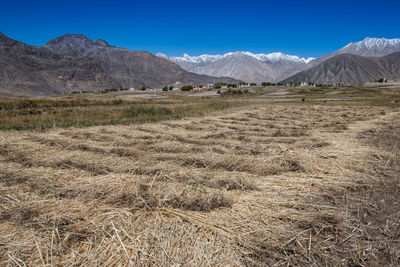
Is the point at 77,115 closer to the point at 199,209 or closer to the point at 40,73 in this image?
the point at 199,209

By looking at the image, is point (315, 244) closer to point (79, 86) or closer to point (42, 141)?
point (42, 141)

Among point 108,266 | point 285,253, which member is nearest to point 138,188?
point 108,266

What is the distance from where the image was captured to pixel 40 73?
467 ft

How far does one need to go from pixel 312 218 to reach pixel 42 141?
914cm

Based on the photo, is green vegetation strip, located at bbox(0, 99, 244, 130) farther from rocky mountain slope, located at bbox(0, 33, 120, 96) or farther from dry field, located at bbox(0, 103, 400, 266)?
rocky mountain slope, located at bbox(0, 33, 120, 96)

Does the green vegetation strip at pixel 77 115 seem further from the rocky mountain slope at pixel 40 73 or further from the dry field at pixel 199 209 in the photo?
the rocky mountain slope at pixel 40 73

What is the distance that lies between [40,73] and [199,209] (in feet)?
570

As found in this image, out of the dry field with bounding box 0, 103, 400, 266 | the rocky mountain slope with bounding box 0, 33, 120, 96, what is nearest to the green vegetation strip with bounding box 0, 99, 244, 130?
the dry field with bounding box 0, 103, 400, 266

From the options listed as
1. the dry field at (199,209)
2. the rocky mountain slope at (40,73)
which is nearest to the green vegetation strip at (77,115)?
the dry field at (199,209)

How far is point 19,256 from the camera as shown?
2752 millimetres

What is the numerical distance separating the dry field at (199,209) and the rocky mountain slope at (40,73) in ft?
417

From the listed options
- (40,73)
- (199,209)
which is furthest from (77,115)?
(40,73)

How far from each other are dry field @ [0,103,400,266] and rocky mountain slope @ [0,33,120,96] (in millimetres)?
126980

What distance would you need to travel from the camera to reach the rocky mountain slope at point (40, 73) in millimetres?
121794
